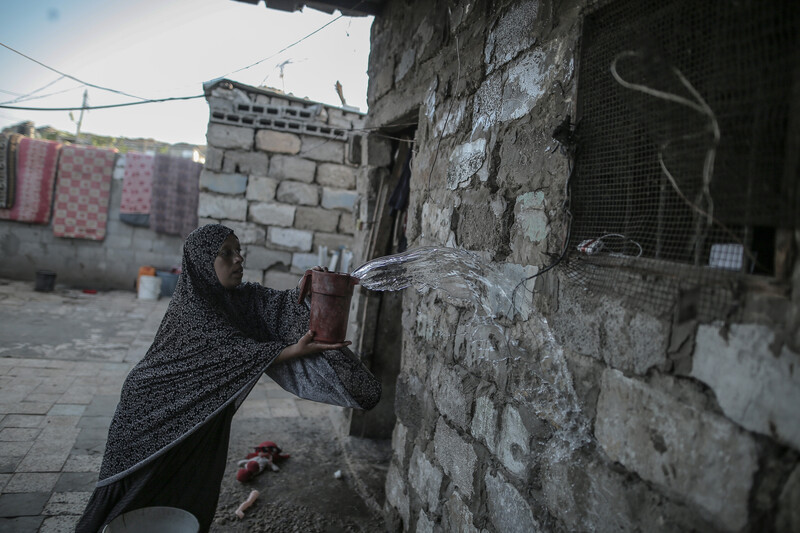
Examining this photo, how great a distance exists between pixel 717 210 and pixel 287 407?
14.8ft

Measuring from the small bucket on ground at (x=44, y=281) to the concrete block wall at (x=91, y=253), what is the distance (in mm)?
1049

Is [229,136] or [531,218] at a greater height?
[229,136]

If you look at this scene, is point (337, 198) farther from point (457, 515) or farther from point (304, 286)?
point (457, 515)

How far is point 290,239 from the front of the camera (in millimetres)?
7164

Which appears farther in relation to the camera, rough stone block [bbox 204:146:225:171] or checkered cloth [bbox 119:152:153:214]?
checkered cloth [bbox 119:152:153:214]

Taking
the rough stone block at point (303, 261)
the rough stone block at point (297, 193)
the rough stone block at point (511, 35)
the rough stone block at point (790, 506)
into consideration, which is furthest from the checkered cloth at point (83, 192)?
the rough stone block at point (790, 506)

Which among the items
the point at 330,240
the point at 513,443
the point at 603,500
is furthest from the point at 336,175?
the point at 603,500

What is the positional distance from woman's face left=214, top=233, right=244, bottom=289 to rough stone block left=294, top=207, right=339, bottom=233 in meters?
4.77

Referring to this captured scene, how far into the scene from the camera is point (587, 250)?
1.51 metres

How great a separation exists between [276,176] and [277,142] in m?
0.49

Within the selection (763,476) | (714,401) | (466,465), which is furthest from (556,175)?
(466,465)

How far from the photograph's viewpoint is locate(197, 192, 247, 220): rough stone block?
688cm

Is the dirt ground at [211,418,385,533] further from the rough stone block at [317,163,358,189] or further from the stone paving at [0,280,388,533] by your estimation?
the rough stone block at [317,163,358,189]

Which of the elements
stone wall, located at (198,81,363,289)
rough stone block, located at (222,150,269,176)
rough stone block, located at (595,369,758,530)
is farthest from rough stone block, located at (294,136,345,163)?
rough stone block, located at (595,369,758,530)
